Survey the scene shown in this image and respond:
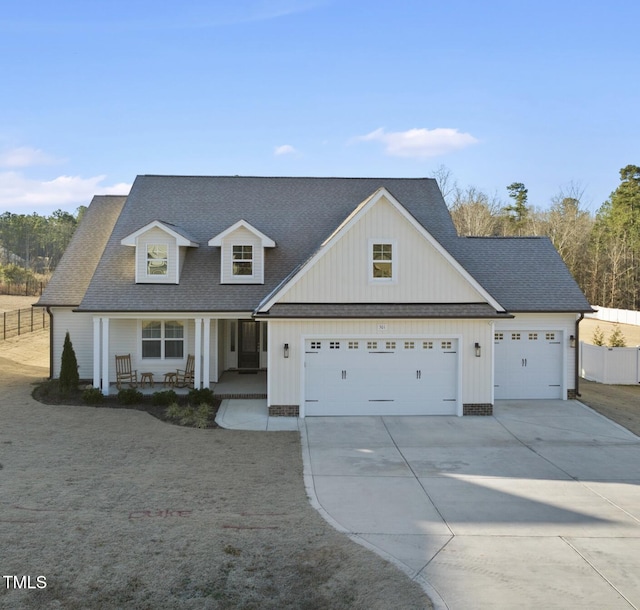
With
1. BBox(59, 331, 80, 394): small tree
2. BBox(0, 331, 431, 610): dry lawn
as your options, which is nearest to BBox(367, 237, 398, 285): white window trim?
BBox(0, 331, 431, 610): dry lawn

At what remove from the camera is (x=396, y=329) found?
51.7 feet

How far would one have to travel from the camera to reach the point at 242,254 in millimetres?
18656

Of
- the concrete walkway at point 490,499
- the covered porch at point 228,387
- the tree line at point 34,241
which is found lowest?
the concrete walkway at point 490,499

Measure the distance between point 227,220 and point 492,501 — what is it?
559 inches

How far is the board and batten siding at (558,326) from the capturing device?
1775 cm

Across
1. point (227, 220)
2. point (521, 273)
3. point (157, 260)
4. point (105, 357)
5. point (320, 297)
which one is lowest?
point (105, 357)

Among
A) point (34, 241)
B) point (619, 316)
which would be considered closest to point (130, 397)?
point (619, 316)

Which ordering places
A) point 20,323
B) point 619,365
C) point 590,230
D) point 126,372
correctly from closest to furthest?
point 126,372, point 619,365, point 20,323, point 590,230

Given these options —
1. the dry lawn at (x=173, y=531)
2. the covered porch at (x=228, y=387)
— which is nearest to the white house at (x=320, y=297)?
the covered porch at (x=228, y=387)

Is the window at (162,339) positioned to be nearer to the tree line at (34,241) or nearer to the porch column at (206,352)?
the porch column at (206,352)

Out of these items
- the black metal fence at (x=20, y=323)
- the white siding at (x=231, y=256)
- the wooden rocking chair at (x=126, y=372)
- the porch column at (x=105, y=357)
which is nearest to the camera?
the porch column at (x=105, y=357)

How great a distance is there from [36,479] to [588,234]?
6238 cm

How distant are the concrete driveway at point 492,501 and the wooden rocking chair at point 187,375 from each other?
5520mm

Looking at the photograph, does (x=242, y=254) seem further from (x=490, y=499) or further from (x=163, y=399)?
(x=490, y=499)
